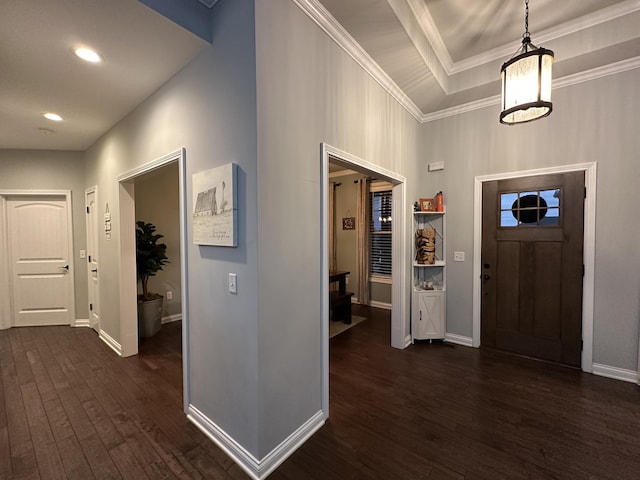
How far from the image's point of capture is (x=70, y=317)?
4.43 m

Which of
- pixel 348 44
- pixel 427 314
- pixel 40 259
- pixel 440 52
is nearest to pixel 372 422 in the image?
pixel 427 314

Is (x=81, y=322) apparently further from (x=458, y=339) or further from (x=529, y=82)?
(x=529, y=82)

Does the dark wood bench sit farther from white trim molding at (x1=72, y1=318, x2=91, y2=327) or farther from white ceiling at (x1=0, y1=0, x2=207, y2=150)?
white trim molding at (x1=72, y1=318, x2=91, y2=327)

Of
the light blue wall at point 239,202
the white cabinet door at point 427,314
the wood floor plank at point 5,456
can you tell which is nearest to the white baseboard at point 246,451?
the light blue wall at point 239,202

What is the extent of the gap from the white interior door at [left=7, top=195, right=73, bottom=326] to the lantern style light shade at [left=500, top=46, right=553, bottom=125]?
5.84 metres

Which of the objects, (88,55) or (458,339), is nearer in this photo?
(88,55)

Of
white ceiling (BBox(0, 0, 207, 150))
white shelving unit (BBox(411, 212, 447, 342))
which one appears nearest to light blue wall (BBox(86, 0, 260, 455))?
white ceiling (BBox(0, 0, 207, 150))

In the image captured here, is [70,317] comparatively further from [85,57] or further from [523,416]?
[523,416]

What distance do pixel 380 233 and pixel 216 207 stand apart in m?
4.16

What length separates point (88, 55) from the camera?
6.43 feet

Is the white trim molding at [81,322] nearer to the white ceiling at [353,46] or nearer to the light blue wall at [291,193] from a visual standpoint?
the white ceiling at [353,46]

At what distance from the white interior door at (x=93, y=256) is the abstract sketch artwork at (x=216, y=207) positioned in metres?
2.80

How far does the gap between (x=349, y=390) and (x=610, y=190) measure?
126 inches

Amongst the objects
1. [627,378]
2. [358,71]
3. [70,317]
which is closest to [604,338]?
[627,378]
